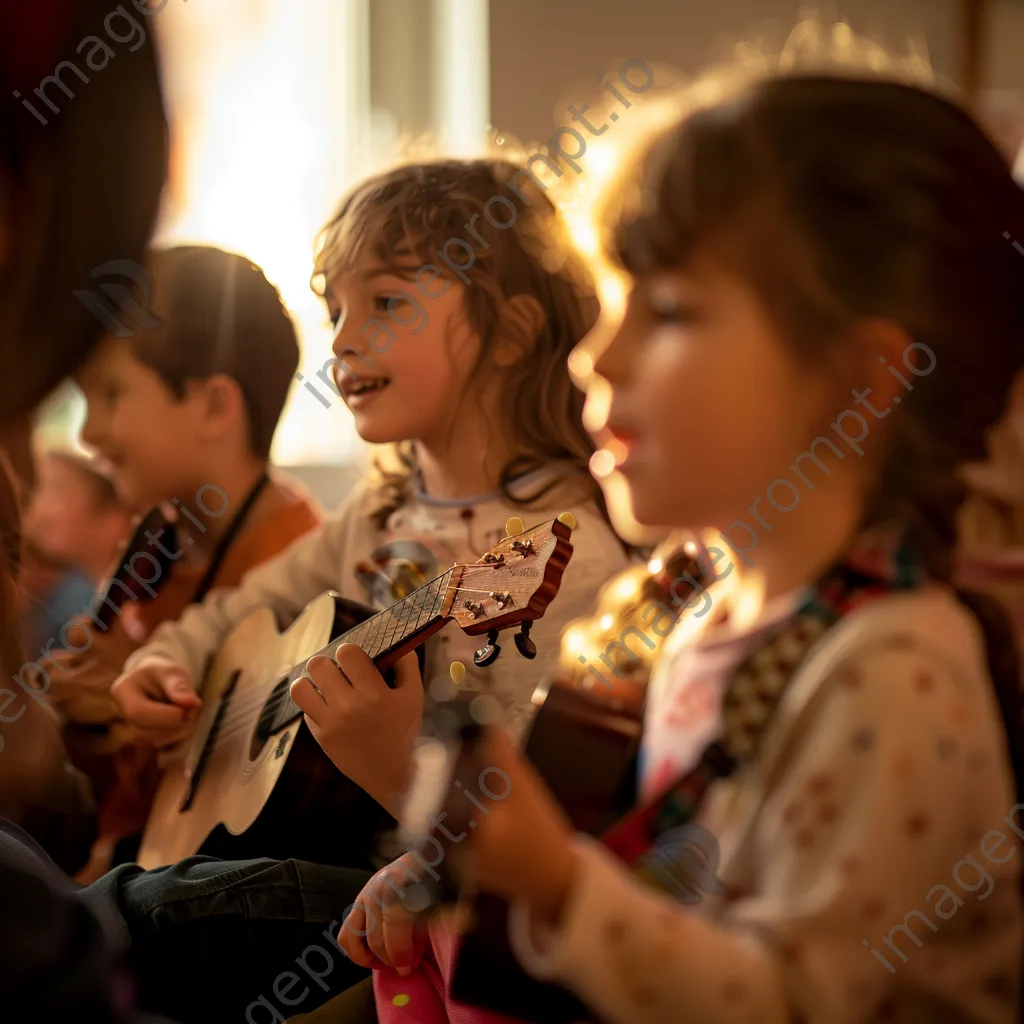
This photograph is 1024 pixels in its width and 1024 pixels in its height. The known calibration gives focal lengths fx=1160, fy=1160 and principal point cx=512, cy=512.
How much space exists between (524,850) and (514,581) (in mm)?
294

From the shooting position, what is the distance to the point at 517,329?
1085 millimetres

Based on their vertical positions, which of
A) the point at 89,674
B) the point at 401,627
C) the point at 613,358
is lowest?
the point at 89,674

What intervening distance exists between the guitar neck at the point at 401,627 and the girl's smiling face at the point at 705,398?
0.29m

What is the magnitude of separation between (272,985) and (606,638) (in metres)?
0.38

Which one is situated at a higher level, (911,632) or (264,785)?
(911,632)

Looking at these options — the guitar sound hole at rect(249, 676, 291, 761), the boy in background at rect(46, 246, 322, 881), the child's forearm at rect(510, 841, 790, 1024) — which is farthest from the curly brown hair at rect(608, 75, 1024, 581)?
the boy in background at rect(46, 246, 322, 881)

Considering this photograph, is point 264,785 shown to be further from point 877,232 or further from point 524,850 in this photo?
point 877,232

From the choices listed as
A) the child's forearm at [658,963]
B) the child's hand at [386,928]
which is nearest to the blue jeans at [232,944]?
the child's hand at [386,928]

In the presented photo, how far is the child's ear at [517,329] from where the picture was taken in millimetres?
1077

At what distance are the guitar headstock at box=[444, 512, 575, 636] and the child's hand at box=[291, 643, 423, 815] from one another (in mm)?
99

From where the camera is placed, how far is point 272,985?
85cm

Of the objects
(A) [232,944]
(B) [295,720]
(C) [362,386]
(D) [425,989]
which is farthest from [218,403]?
(D) [425,989]

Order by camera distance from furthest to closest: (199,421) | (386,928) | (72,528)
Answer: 1. (72,528)
2. (199,421)
3. (386,928)

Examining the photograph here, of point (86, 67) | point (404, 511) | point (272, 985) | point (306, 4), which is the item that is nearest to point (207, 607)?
point (404, 511)
